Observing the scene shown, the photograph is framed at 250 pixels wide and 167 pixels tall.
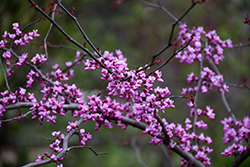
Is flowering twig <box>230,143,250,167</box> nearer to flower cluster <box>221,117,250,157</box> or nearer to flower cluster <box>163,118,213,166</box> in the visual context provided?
flower cluster <box>221,117,250,157</box>

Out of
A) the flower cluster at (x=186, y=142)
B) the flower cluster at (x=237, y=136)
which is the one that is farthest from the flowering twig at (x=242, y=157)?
the flower cluster at (x=186, y=142)

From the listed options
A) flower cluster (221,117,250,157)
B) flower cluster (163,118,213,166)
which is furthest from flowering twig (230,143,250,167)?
flower cluster (163,118,213,166)

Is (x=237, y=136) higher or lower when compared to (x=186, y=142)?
higher

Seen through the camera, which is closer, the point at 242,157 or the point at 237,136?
the point at 242,157

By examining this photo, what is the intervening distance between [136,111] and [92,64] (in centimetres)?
40

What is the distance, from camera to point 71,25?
446 cm

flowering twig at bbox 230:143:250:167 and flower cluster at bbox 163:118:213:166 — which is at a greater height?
flower cluster at bbox 163:118:213:166

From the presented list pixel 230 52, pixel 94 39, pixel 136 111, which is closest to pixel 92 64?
pixel 136 111

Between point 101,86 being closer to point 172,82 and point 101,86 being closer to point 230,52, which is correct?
point 172,82

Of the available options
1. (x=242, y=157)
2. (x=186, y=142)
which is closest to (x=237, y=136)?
(x=242, y=157)

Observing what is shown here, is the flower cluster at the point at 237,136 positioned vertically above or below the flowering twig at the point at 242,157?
above

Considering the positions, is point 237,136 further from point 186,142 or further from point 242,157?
point 186,142

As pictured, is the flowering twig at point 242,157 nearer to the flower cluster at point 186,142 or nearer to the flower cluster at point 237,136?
the flower cluster at point 237,136

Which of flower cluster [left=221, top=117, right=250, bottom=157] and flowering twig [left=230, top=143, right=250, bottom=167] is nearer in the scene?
flowering twig [left=230, top=143, right=250, bottom=167]
